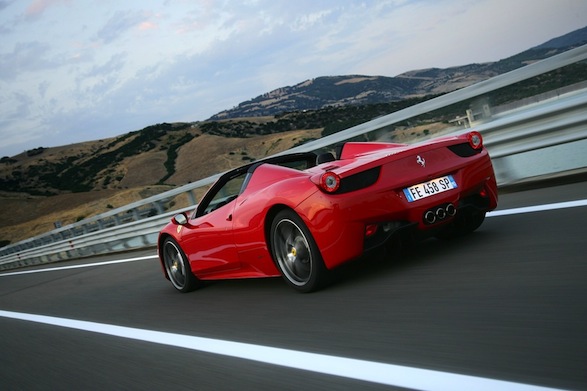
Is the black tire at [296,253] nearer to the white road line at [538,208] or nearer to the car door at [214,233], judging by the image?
the car door at [214,233]

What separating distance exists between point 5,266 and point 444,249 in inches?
1004

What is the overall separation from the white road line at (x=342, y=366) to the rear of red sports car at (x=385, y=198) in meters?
0.95

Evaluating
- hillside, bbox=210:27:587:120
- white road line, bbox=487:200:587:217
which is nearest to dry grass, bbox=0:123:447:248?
hillside, bbox=210:27:587:120

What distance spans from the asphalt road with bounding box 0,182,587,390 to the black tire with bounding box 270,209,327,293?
0.14 m

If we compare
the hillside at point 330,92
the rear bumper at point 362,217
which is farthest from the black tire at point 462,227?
the hillside at point 330,92

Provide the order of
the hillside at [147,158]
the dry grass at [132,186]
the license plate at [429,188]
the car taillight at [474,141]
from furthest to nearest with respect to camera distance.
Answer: the hillside at [147,158], the dry grass at [132,186], the car taillight at [474,141], the license plate at [429,188]

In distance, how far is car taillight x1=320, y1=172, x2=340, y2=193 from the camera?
4.31 m

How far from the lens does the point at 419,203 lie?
4406 millimetres

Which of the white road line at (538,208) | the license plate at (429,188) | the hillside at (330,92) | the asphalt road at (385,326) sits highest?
the hillside at (330,92)

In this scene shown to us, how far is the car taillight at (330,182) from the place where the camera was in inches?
170

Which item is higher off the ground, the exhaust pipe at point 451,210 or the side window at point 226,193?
the side window at point 226,193

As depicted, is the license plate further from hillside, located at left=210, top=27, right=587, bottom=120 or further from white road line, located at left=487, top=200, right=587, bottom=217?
hillside, located at left=210, top=27, right=587, bottom=120

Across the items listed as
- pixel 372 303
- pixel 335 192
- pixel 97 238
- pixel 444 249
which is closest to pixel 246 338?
pixel 372 303

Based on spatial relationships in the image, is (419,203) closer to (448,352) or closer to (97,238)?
(448,352)
